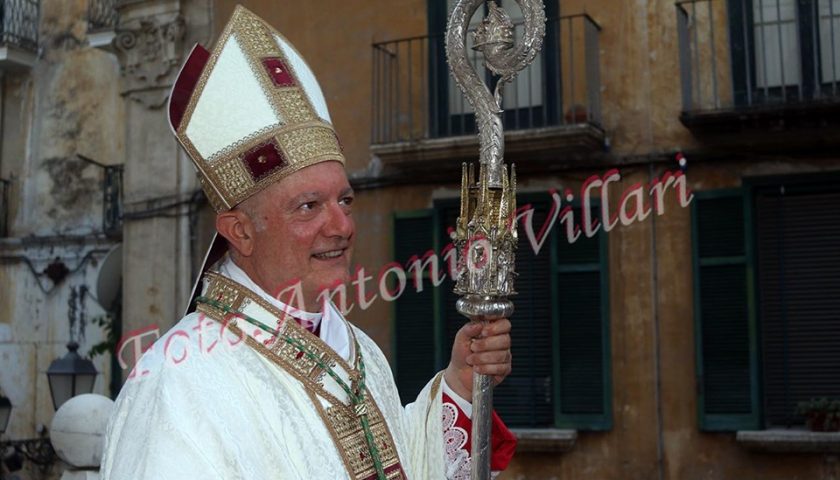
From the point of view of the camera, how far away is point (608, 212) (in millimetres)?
10102

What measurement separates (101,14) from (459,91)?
6.67 m

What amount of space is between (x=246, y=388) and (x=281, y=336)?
0.22 metres

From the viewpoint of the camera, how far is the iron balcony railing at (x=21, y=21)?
53.3ft

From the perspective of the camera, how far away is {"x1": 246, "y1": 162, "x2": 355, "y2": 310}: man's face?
3.06m

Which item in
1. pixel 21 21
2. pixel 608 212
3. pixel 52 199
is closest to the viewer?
pixel 608 212

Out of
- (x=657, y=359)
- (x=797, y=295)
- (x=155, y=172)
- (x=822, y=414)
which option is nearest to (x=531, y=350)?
(x=657, y=359)

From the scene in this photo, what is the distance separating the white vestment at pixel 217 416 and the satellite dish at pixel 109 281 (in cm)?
965

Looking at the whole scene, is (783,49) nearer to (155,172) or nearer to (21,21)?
(155,172)

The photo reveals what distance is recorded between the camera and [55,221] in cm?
1595

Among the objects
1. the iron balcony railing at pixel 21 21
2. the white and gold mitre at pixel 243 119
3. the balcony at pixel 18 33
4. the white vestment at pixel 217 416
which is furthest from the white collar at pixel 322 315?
the iron balcony railing at pixel 21 21

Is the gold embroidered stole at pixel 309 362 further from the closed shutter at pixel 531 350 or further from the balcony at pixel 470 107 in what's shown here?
the closed shutter at pixel 531 350

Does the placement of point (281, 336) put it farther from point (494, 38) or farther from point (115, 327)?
point (115, 327)

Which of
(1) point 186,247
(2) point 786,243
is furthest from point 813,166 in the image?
(1) point 186,247

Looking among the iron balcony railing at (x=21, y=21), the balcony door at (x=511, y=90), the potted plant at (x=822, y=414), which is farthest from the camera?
the iron balcony railing at (x=21, y=21)
